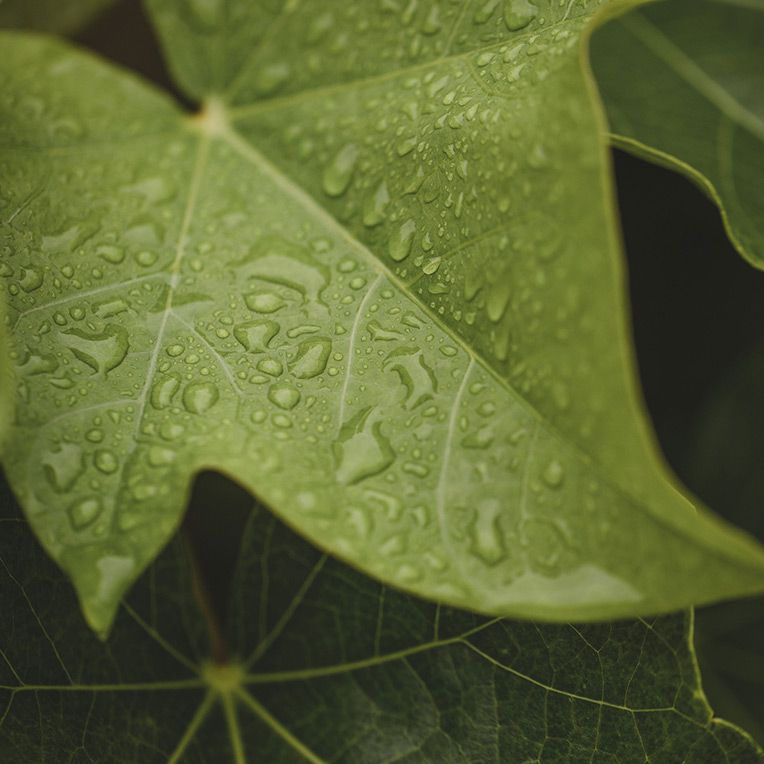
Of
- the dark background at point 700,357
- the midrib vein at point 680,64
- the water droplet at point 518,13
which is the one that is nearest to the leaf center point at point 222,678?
the dark background at point 700,357

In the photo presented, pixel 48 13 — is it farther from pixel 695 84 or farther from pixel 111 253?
pixel 695 84

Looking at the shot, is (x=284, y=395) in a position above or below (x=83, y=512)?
above

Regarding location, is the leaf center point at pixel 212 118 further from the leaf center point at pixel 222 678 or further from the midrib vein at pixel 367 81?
the leaf center point at pixel 222 678

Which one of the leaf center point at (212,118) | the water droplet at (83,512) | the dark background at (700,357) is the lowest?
the water droplet at (83,512)

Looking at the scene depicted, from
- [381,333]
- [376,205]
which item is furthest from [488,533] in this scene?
[376,205]

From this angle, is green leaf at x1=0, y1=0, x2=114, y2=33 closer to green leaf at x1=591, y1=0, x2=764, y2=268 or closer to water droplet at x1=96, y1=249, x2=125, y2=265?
water droplet at x1=96, y1=249, x2=125, y2=265
